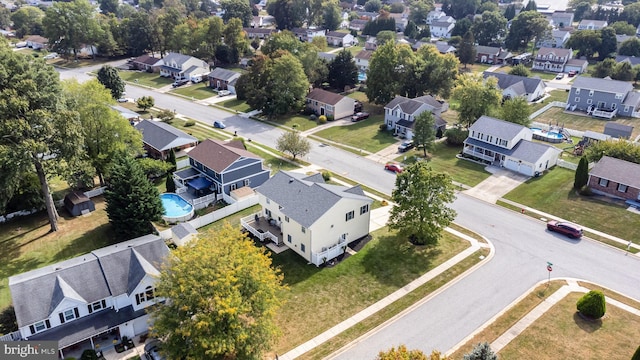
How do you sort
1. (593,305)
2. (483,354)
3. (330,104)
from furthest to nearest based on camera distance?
(330,104) < (593,305) < (483,354)

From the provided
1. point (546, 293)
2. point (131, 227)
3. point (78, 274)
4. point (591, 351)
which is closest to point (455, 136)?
point (546, 293)

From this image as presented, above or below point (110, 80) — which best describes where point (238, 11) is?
above

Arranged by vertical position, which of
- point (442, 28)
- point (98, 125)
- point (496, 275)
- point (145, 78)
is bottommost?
point (496, 275)

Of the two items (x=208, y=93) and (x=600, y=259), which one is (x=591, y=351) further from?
(x=208, y=93)

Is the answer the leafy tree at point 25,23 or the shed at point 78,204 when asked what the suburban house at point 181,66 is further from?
the leafy tree at point 25,23

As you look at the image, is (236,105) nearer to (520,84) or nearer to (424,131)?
(424,131)

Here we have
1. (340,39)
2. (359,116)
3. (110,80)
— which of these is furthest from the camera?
(340,39)

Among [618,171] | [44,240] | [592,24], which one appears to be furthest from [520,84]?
[592,24]
